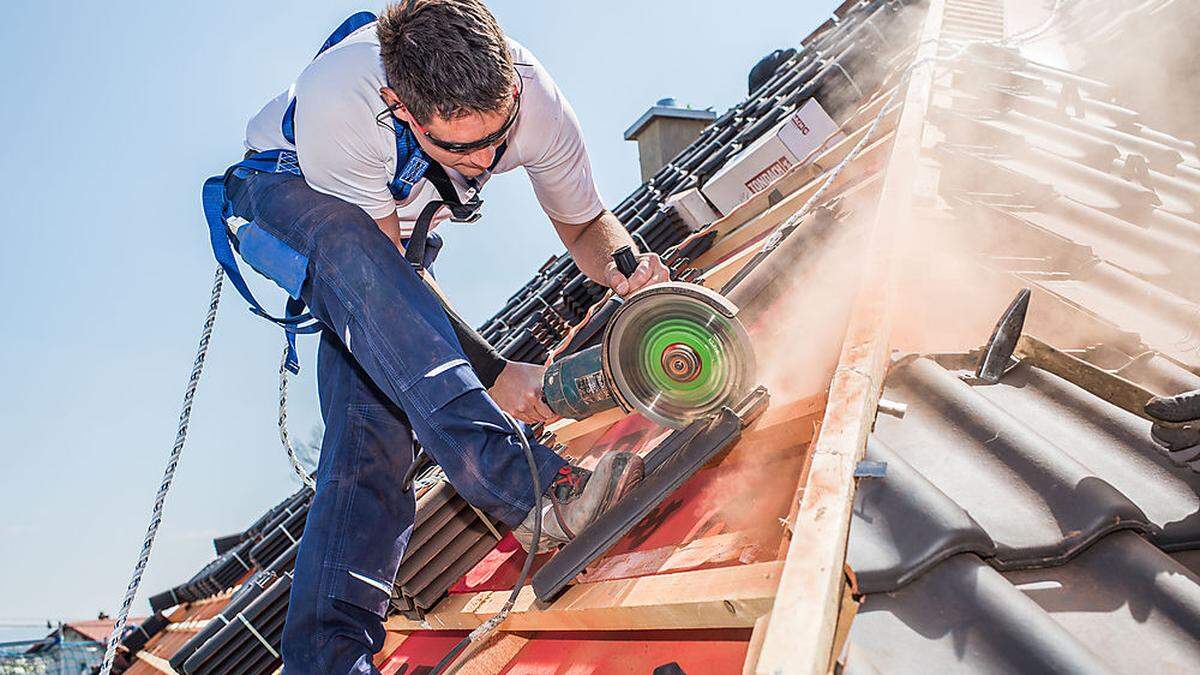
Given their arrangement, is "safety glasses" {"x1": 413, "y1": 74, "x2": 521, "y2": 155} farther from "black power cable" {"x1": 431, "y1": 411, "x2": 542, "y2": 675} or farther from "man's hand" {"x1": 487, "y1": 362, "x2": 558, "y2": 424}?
"black power cable" {"x1": 431, "y1": 411, "x2": 542, "y2": 675}

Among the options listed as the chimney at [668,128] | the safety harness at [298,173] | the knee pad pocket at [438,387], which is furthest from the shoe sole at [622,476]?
the chimney at [668,128]

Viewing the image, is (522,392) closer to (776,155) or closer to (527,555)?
(527,555)

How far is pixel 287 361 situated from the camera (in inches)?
106

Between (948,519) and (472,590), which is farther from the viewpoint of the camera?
(472,590)

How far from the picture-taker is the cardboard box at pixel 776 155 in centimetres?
549

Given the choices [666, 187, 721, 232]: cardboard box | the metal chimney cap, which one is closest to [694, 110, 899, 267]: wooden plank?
[666, 187, 721, 232]: cardboard box

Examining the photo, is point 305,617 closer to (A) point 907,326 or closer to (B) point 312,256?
(B) point 312,256

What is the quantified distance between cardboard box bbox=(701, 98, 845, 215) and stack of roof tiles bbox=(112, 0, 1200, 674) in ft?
2.74

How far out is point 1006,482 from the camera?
138 centimetres

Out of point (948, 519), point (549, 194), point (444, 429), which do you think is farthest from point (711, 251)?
point (948, 519)

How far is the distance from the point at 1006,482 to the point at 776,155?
14.8ft

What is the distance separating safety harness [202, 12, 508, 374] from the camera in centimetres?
242

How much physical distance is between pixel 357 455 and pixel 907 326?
1.75m

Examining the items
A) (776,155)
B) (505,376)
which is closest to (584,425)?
(505,376)
